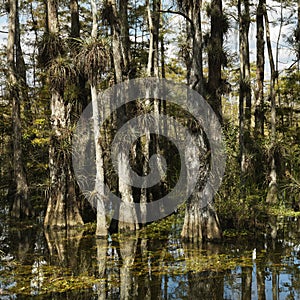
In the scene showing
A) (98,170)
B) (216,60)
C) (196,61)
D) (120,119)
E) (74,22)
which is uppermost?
(74,22)

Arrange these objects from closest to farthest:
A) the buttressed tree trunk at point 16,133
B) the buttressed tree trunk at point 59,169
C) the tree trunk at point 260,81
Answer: the buttressed tree trunk at point 59,169
the buttressed tree trunk at point 16,133
the tree trunk at point 260,81

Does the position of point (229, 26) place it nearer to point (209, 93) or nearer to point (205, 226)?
point (209, 93)

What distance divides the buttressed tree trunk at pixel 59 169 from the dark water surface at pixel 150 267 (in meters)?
1.17

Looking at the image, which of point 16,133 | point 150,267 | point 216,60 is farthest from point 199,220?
point 16,133

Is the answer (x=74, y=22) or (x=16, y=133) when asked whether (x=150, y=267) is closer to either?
(x=16, y=133)

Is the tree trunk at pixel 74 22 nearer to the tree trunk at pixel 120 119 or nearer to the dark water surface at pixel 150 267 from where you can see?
the tree trunk at pixel 120 119

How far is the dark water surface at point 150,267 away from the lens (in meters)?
6.89

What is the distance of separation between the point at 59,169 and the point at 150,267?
5567 mm

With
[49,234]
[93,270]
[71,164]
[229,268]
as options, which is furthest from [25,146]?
[229,268]

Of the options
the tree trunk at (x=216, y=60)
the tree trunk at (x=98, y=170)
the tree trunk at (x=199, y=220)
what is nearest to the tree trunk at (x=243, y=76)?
the tree trunk at (x=216, y=60)

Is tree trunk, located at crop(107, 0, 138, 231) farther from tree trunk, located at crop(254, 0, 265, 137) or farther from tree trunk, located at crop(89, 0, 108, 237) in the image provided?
A: tree trunk, located at crop(254, 0, 265, 137)

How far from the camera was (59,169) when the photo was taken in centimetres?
1305

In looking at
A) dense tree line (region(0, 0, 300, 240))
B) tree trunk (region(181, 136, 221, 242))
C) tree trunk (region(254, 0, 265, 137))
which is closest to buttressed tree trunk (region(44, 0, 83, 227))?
dense tree line (region(0, 0, 300, 240))

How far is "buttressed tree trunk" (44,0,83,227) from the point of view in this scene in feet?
42.0
